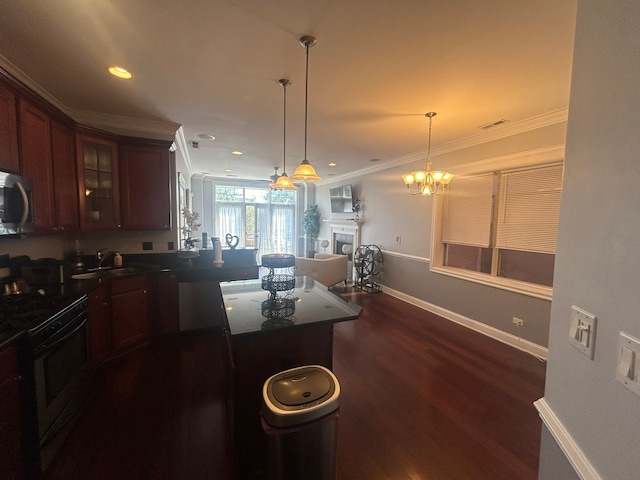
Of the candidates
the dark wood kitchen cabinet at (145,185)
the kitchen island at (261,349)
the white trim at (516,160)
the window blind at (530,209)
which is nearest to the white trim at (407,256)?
the window blind at (530,209)

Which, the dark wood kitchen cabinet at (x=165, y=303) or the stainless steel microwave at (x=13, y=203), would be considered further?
the dark wood kitchen cabinet at (x=165, y=303)

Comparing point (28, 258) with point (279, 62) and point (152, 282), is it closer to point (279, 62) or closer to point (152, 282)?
point (152, 282)

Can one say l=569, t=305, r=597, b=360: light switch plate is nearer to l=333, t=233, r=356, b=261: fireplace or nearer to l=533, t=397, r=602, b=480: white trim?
l=533, t=397, r=602, b=480: white trim

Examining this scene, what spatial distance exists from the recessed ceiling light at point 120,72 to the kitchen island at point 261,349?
2.07 m

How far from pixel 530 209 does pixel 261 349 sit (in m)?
3.40

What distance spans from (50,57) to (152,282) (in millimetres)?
2165

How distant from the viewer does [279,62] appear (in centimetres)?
202

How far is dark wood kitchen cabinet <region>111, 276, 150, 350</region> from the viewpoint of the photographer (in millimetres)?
2730

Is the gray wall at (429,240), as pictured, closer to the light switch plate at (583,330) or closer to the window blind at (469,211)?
the window blind at (469,211)

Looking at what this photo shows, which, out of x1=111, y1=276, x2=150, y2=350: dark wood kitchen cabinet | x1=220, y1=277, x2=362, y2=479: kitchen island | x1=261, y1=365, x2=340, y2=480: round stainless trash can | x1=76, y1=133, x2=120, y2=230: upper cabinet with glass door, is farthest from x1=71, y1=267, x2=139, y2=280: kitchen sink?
x1=261, y1=365, x2=340, y2=480: round stainless trash can

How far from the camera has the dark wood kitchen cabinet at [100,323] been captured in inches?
95.8

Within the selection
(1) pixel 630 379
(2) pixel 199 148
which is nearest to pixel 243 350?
(1) pixel 630 379

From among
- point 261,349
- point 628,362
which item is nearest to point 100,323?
point 261,349

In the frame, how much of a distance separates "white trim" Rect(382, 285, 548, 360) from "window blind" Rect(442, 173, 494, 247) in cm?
109
